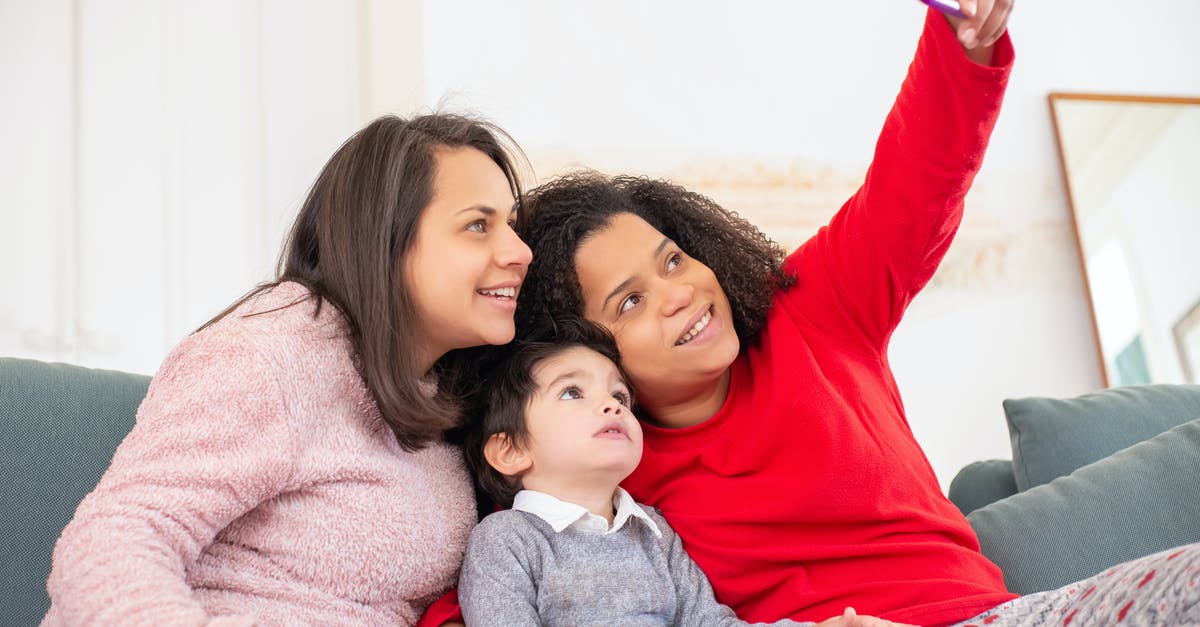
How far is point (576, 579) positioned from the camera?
50.9 inches

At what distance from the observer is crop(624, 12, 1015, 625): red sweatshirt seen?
1.30 meters

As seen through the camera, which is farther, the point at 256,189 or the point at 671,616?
the point at 256,189

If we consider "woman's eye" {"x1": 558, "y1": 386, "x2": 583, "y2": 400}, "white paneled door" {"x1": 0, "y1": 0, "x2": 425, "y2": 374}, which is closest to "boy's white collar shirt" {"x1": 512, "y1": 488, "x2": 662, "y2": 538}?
"woman's eye" {"x1": 558, "y1": 386, "x2": 583, "y2": 400}

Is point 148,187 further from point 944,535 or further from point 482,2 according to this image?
point 944,535

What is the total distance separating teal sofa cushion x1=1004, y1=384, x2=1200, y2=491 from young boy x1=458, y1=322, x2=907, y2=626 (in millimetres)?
766

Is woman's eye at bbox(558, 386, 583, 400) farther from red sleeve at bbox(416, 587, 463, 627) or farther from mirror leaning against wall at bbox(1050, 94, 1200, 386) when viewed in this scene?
mirror leaning against wall at bbox(1050, 94, 1200, 386)

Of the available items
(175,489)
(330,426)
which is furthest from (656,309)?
(175,489)

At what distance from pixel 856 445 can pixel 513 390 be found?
0.46 metres

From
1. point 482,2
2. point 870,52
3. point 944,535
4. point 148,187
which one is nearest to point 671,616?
point 944,535

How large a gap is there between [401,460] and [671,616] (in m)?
0.39

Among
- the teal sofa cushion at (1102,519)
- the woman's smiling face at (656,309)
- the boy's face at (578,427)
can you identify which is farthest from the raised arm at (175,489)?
the teal sofa cushion at (1102,519)

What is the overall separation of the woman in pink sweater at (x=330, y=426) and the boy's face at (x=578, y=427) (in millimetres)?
108

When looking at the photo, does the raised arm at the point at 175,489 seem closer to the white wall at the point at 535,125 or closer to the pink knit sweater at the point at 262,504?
the pink knit sweater at the point at 262,504

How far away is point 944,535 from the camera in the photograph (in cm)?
139
